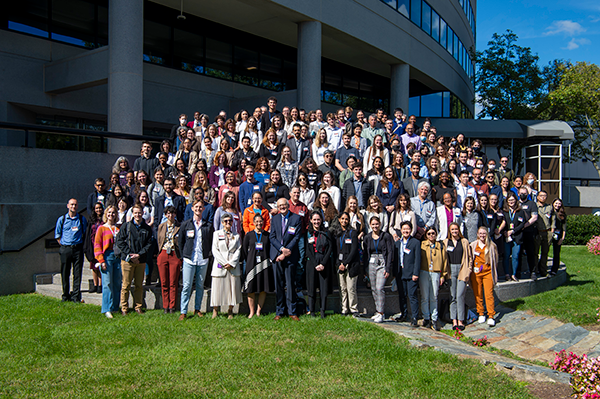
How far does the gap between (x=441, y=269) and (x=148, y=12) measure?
Answer: 1579 cm

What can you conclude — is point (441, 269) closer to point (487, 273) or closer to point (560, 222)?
point (487, 273)

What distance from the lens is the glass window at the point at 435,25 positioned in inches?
997

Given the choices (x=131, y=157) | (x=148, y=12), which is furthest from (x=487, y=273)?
(x=148, y=12)

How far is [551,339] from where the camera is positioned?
8234mm

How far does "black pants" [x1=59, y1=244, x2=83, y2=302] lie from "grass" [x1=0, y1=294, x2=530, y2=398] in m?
1.19

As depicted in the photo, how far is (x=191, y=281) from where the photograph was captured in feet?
26.1

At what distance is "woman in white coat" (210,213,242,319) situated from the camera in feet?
25.7

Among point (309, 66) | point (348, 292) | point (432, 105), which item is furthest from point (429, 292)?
point (432, 105)

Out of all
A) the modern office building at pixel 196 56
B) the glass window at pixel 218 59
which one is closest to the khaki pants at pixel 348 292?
the modern office building at pixel 196 56

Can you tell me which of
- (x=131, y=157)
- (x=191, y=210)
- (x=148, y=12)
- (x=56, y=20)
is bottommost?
(x=191, y=210)

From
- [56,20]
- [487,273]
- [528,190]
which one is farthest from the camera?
[56,20]

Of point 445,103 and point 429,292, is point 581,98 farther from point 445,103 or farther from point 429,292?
point 429,292

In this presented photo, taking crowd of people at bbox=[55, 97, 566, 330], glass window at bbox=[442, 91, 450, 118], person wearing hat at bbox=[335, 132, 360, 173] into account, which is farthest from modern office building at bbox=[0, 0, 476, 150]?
person wearing hat at bbox=[335, 132, 360, 173]

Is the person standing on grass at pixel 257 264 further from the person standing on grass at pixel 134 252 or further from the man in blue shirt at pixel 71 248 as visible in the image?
the man in blue shirt at pixel 71 248
